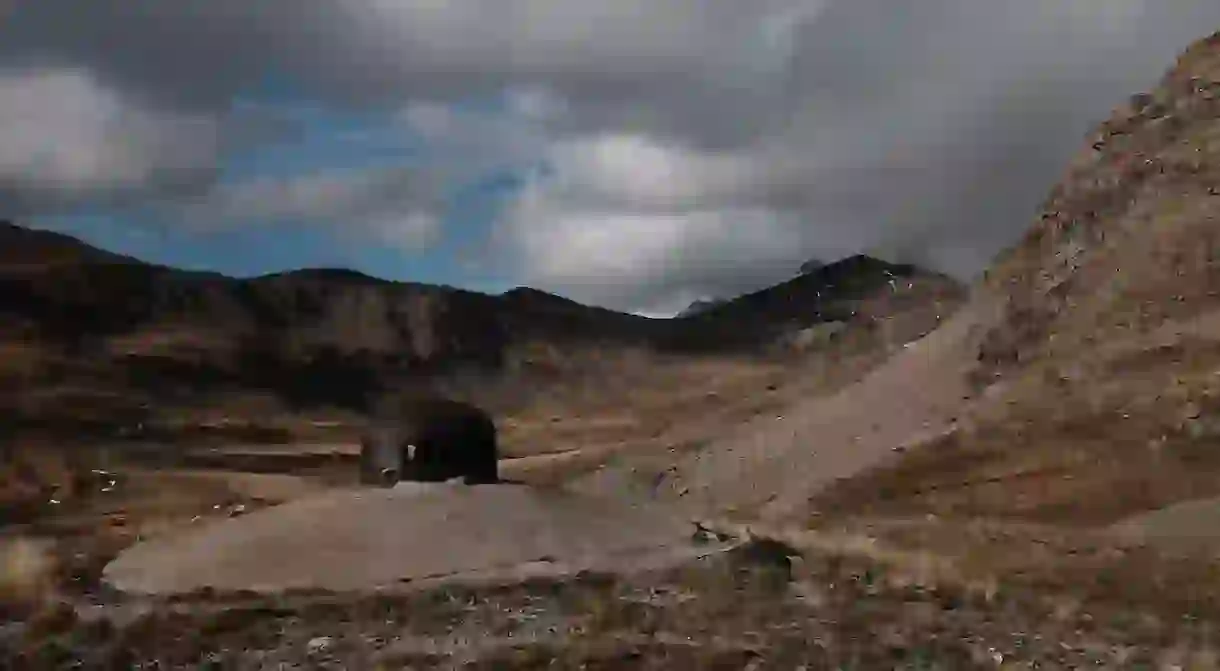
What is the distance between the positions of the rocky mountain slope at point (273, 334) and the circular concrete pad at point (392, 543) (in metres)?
56.7

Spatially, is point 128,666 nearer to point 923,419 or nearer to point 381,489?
point 381,489

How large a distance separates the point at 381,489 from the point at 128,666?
462 centimetres

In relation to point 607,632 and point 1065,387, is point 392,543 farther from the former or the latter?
point 1065,387

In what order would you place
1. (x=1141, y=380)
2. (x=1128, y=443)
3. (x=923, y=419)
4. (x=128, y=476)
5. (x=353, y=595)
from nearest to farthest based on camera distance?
(x=353, y=595) < (x=1128, y=443) < (x=1141, y=380) < (x=923, y=419) < (x=128, y=476)

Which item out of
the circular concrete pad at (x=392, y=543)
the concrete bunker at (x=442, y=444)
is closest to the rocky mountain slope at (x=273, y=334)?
the concrete bunker at (x=442, y=444)

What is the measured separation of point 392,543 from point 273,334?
299 feet

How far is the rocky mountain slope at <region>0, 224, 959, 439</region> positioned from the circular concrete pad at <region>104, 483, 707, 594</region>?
56.7 m

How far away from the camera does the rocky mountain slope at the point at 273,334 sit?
80.8m

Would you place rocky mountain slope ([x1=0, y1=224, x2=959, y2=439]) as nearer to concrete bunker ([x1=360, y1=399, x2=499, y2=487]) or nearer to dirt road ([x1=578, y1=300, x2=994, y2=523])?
dirt road ([x1=578, y1=300, x2=994, y2=523])

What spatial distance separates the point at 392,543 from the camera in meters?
15.1

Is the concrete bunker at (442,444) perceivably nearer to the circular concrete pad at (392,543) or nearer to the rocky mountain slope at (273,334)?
the circular concrete pad at (392,543)

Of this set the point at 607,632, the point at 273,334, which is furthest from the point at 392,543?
the point at 273,334

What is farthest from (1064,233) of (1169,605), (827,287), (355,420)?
(827,287)

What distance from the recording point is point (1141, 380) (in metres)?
30.7
